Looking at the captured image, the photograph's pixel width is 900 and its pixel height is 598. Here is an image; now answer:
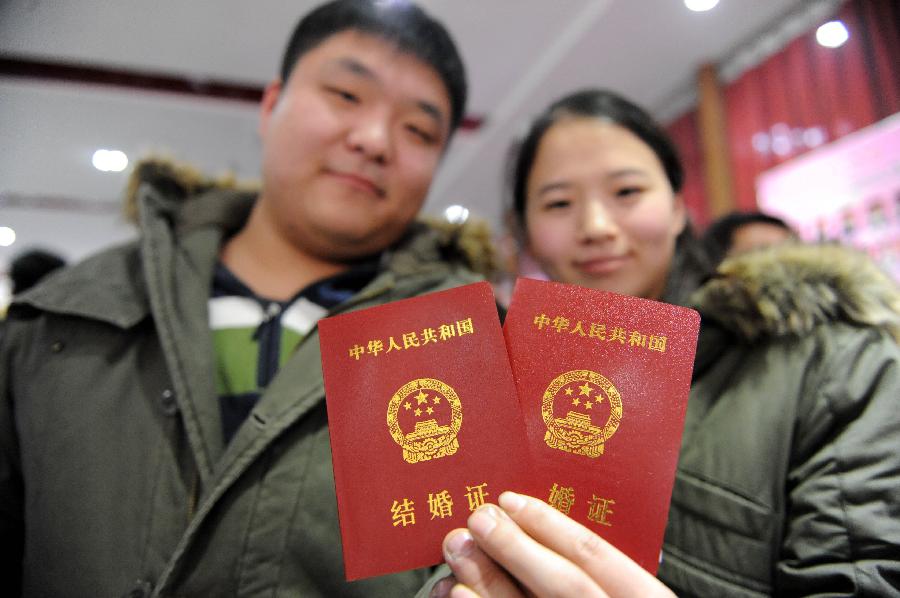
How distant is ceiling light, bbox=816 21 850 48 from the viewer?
6.91 ft

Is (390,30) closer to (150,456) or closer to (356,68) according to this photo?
(356,68)

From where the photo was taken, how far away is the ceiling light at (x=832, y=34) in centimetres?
211

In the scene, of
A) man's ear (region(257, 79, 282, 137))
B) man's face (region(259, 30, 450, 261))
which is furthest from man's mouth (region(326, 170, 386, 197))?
man's ear (region(257, 79, 282, 137))

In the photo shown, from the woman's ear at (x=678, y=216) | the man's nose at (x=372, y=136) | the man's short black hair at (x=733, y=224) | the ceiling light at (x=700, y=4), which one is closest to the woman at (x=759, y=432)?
the woman's ear at (x=678, y=216)

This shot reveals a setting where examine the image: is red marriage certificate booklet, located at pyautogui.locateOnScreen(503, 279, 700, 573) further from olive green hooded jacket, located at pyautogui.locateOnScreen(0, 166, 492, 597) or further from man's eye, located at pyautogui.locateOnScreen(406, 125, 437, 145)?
man's eye, located at pyautogui.locateOnScreen(406, 125, 437, 145)

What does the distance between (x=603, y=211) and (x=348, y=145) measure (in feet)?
1.86

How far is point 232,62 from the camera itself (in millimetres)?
2688

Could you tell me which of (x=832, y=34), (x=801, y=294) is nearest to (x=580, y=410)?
(x=801, y=294)

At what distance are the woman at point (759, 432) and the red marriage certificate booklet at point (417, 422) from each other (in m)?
0.05

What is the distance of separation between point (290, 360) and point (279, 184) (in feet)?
1.51

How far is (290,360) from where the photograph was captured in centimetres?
85

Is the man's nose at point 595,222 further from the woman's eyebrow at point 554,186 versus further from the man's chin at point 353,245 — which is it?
the man's chin at point 353,245

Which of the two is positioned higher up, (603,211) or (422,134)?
(422,134)

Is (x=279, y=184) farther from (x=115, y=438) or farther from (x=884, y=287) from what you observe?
(x=884, y=287)
